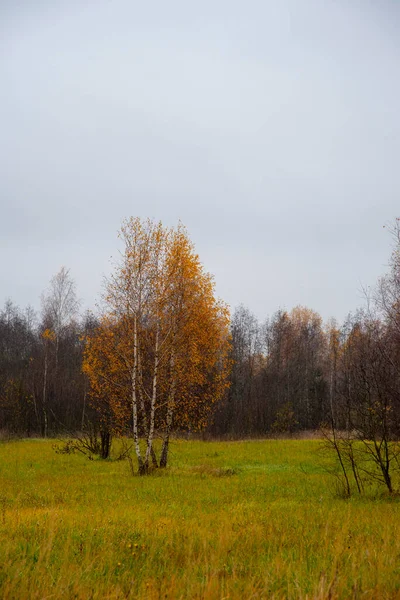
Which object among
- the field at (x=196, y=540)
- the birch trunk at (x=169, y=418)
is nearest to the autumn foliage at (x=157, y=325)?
the birch trunk at (x=169, y=418)

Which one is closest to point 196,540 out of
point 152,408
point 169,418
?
point 152,408

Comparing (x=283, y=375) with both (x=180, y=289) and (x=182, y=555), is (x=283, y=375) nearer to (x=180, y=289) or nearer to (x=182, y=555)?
(x=180, y=289)

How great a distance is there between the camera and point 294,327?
74.8 m

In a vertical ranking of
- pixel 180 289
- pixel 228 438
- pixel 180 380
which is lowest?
pixel 228 438

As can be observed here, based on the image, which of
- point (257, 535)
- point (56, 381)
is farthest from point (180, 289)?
point (56, 381)

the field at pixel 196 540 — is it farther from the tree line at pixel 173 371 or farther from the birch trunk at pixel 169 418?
the birch trunk at pixel 169 418

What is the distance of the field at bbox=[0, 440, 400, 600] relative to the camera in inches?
182

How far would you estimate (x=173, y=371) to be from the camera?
20.5 m

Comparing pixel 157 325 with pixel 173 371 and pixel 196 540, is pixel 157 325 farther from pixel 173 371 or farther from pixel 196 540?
pixel 196 540

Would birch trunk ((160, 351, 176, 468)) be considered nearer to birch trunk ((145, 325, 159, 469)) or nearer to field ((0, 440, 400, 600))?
birch trunk ((145, 325, 159, 469))

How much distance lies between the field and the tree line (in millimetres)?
3257

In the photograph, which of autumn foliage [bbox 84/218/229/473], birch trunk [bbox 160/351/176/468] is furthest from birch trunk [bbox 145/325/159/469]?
birch trunk [bbox 160/351/176/468]

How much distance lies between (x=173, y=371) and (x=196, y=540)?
44.6ft

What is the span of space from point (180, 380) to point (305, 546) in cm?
1431
